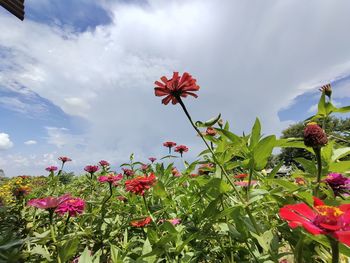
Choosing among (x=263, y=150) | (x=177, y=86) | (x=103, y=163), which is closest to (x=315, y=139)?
(x=263, y=150)

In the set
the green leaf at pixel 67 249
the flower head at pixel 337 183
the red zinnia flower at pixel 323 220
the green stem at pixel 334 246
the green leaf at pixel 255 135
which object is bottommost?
the green stem at pixel 334 246

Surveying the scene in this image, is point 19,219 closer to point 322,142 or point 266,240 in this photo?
point 266,240

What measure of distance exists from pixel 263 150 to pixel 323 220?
38cm

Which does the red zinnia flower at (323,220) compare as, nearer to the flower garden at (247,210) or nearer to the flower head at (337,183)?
the flower garden at (247,210)

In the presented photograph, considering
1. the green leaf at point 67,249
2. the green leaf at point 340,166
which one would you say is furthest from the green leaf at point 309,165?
the green leaf at point 67,249

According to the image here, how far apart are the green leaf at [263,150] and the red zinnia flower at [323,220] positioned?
29cm

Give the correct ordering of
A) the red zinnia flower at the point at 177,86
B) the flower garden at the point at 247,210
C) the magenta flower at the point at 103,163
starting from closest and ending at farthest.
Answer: the flower garden at the point at 247,210
the red zinnia flower at the point at 177,86
the magenta flower at the point at 103,163

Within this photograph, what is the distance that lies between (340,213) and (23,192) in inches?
108

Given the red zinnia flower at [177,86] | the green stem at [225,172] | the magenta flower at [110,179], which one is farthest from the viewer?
the magenta flower at [110,179]

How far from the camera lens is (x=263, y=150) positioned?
3.43 ft

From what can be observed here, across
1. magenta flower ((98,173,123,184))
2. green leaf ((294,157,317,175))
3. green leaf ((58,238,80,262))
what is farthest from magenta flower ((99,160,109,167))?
green leaf ((294,157,317,175))

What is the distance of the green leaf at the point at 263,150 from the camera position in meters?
1.03

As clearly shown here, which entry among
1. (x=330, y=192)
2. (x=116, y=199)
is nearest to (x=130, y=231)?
(x=116, y=199)

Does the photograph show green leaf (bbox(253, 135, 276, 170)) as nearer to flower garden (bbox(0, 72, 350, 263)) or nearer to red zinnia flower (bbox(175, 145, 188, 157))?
flower garden (bbox(0, 72, 350, 263))
